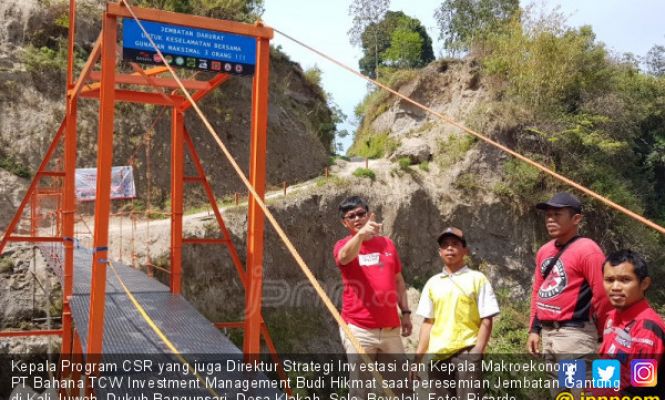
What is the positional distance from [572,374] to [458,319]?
67 cm

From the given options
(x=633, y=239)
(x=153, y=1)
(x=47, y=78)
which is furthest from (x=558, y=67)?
(x=47, y=78)

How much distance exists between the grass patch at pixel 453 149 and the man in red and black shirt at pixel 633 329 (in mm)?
15402

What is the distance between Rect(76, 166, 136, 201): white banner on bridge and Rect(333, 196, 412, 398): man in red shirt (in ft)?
35.1

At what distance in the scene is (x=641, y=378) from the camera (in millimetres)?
2621

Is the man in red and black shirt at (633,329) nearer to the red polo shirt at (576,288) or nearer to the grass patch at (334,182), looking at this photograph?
the red polo shirt at (576,288)

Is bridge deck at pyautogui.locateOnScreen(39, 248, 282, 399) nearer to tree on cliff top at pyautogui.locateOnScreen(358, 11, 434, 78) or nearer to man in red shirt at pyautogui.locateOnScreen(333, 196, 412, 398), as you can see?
man in red shirt at pyautogui.locateOnScreen(333, 196, 412, 398)

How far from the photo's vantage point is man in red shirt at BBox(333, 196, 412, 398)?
3.68 meters

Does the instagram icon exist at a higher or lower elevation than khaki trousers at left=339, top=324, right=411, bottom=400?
higher

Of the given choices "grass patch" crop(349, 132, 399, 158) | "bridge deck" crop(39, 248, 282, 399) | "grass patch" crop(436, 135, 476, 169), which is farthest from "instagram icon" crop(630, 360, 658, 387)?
"grass patch" crop(349, 132, 399, 158)

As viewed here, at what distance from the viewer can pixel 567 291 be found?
3.26m

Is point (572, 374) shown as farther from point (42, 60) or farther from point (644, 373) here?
point (42, 60)

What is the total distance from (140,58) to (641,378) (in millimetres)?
3409

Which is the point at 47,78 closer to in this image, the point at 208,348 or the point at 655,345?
the point at 208,348

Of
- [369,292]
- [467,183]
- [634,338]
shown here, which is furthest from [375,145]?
[634,338]
